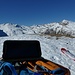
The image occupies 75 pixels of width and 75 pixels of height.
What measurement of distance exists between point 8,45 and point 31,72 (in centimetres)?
173

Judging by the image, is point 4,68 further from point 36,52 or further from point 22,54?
point 36,52

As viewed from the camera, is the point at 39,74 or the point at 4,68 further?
the point at 4,68

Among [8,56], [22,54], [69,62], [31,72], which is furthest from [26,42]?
[69,62]

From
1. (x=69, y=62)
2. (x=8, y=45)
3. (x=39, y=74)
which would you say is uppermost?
(x=8, y=45)

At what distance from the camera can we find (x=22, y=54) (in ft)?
21.5

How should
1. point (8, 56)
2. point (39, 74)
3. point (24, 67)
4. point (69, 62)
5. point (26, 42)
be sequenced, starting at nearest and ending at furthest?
point (39, 74), point (24, 67), point (8, 56), point (26, 42), point (69, 62)

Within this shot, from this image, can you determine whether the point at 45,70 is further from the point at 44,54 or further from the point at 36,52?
the point at 44,54

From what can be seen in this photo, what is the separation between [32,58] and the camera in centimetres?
648

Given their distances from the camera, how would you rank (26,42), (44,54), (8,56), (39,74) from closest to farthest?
(39,74) → (8,56) → (26,42) → (44,54)

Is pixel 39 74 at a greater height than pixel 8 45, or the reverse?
pixel 8 45

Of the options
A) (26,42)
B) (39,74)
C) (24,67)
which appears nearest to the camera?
(39,74)

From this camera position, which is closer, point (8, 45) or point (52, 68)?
point (52, 68)

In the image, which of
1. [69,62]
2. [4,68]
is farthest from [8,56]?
[69,62]

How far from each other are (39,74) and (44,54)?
9.01 meters
